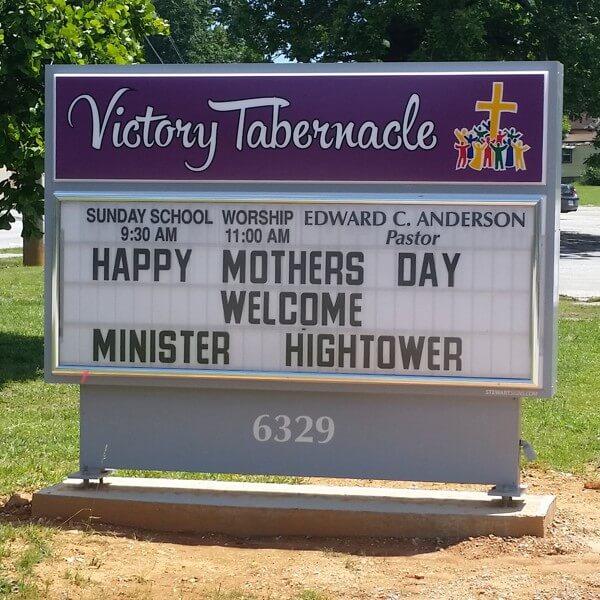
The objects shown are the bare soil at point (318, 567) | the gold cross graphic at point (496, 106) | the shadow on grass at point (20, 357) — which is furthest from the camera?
the shadow on grass at point (20, 357)

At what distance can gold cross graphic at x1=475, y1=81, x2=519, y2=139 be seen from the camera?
6.30m

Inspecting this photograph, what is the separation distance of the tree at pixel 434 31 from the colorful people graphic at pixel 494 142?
23.1m

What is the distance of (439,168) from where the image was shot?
6.41 m

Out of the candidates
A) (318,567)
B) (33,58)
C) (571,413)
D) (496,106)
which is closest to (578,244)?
(571,413)

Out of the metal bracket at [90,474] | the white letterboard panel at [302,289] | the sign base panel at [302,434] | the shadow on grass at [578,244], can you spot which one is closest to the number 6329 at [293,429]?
the sign base panel at [302,434]

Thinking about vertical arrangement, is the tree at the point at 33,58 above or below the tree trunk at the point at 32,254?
above

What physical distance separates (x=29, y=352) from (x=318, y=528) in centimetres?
761

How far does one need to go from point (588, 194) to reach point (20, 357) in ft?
191

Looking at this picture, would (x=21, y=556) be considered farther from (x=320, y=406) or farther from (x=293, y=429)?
(x=320, y=406)

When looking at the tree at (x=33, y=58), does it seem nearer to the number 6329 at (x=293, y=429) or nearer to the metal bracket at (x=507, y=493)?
the number 6329 at (x=293, y=429)

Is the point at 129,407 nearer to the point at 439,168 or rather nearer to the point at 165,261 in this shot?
the point at 165,261

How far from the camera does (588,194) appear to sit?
2643 inches

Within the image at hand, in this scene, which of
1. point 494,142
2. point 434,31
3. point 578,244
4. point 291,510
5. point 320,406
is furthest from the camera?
point 578,244

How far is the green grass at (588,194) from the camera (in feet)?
195
